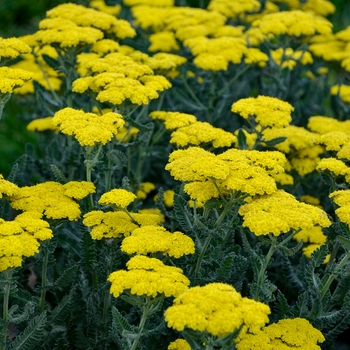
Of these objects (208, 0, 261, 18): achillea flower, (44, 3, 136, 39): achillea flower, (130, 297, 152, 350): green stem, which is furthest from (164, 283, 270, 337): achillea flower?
(208, 0, 261, 18): achillea flower

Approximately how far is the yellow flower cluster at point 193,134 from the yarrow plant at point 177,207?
1 centimetres

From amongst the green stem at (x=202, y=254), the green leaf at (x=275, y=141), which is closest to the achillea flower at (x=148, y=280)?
the green stem at (x=202, y=254)

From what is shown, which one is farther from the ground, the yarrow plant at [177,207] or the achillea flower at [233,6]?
the achillea flower at [233,6]

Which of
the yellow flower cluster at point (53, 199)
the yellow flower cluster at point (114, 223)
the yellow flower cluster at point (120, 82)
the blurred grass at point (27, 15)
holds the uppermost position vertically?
the yellow flower cluster at point (120, 82)

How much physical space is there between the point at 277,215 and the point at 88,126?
4.11ft

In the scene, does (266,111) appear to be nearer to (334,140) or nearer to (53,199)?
(334,140)

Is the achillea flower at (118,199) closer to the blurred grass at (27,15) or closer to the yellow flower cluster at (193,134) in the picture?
the yellow flower cluster at (193,134)

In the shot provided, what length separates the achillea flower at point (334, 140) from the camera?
180 inches

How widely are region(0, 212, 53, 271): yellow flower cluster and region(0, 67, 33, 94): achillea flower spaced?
3.00 ft

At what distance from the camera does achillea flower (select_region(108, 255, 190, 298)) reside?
121 inches

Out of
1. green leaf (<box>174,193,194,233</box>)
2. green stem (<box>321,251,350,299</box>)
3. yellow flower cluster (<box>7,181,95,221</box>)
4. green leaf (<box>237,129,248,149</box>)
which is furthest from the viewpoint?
green leaf (<box>237,129,248,149</box>)

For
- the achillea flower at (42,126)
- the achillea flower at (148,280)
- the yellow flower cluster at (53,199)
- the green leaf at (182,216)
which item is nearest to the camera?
the achillea flower at (148,280)

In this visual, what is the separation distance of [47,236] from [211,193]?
900mm

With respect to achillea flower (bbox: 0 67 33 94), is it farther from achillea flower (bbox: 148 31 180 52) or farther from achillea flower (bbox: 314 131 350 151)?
achillea flower (bbox: 148 31 180 52)
